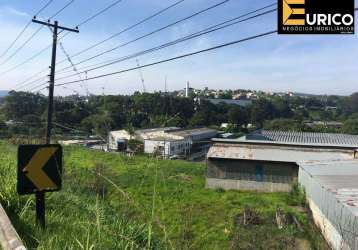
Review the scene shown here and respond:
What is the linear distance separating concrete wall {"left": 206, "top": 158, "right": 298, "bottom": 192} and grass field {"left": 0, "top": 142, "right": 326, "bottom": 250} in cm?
85

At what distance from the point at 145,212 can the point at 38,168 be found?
1.35 meters

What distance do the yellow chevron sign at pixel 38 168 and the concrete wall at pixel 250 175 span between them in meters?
19.0

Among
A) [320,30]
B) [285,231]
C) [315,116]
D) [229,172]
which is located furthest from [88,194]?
[315,116]

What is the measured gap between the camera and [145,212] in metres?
3.34

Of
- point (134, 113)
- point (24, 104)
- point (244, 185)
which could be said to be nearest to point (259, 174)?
point (244, 185)

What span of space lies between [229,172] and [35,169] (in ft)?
64.0

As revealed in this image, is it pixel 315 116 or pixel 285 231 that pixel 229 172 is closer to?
pixel 285 231

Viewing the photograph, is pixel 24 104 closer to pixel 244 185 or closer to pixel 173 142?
pixel 244 185

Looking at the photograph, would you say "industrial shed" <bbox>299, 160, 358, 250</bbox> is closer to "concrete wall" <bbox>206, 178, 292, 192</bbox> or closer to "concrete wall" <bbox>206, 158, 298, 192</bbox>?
"concrete wall" <bbox>206, 158, 298, 192</bbox>

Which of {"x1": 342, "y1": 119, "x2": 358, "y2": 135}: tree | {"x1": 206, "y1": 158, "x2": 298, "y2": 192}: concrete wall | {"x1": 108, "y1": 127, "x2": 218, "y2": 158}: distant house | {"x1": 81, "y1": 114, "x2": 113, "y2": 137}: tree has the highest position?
{"x1": 81, "y1": 114, "x2": 113, "y2": 137}: tree

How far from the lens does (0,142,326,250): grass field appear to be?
11.2ft

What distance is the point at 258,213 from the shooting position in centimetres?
1602

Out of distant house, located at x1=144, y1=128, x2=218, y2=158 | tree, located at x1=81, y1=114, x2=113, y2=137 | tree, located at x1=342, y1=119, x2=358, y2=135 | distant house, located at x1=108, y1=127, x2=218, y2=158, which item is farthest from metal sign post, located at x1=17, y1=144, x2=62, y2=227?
tree, located at x1=342, y1=119, x2=358, y2=135

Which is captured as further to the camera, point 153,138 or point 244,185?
point 244,185
